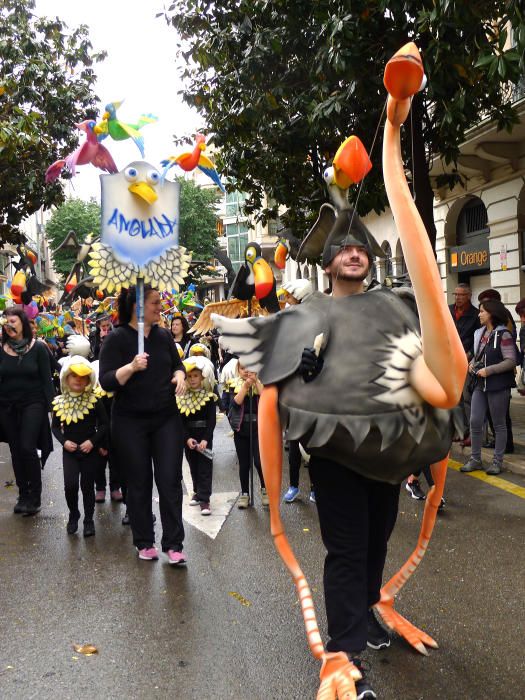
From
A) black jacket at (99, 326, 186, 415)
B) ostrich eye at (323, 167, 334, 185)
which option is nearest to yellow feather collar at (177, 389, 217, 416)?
black jacket at (99, 326, 186, 415)

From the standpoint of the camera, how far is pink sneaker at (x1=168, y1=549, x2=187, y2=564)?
485 centimetres

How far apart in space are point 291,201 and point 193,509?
808 cm

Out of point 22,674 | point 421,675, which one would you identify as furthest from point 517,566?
point 22,674

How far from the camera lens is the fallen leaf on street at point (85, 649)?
3586 mm

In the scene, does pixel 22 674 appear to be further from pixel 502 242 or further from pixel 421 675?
pixel 502 242

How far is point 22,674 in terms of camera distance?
3379mm

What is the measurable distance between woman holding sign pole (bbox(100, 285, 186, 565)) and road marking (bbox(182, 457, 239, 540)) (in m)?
0.71

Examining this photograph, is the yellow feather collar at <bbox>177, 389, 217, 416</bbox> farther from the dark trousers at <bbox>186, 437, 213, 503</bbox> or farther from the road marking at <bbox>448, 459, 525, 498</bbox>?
the road marking at <bbox>448, 459, 525, 498</bbox>

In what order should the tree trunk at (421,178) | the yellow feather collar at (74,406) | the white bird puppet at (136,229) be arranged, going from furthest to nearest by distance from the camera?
the tree trunk at (421,178), the yellow feather collar at (74,406), the white bird puppet at (136,229)

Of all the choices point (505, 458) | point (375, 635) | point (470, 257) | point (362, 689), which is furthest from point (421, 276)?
point (470, 257)

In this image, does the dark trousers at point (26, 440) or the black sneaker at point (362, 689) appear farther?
the dark trousers at point (26, 440)

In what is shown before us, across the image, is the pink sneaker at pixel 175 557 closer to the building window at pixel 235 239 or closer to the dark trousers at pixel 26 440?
the dark trousers at pixel 26 440

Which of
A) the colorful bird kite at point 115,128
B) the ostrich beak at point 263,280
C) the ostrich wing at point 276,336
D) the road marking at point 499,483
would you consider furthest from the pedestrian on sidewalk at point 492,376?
the ostrich wing at point 276,336

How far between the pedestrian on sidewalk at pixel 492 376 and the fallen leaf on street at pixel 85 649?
4962mm
